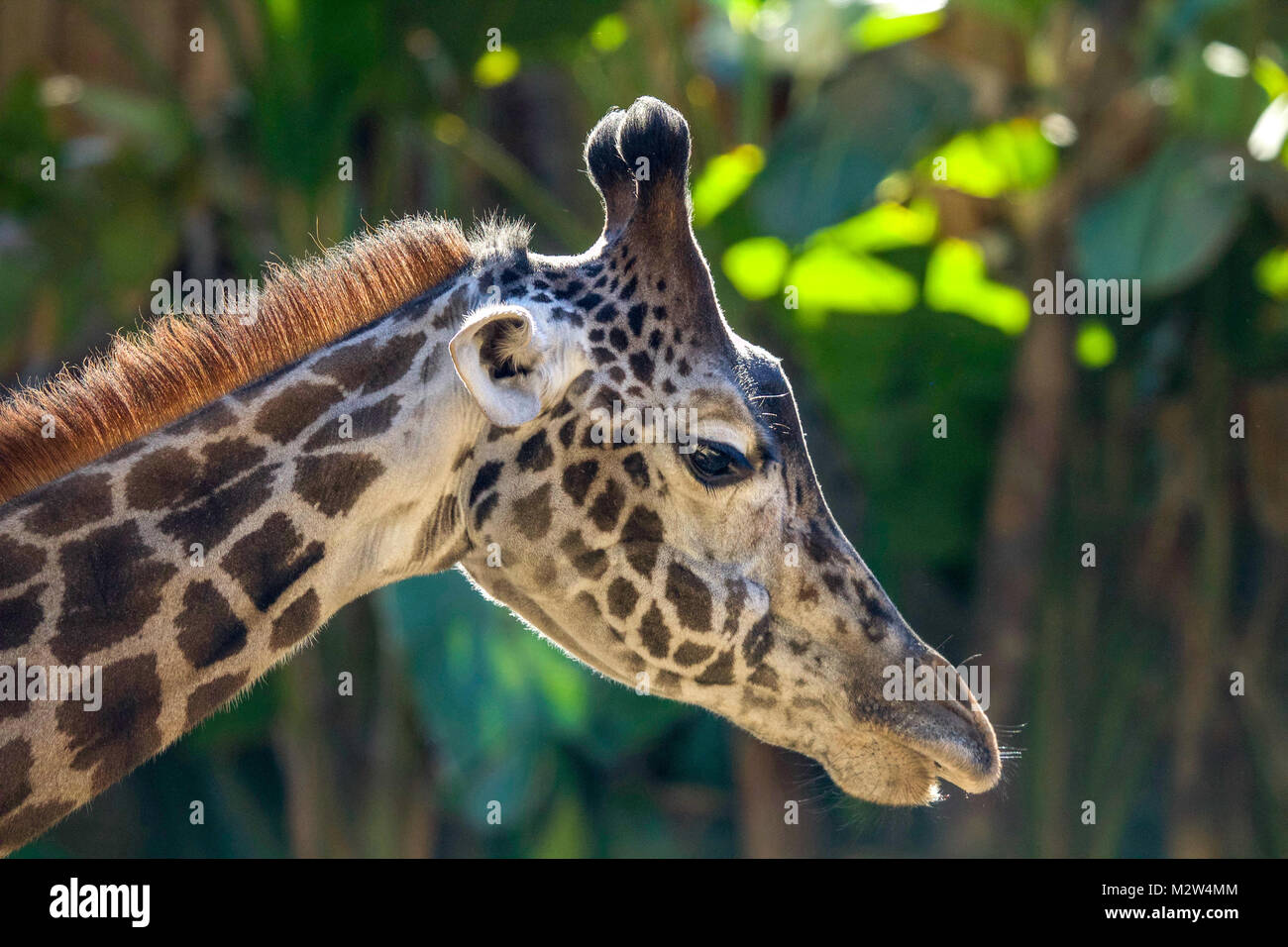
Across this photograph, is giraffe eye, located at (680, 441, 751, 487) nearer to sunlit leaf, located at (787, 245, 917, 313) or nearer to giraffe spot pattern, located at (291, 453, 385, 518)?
giraffe spot pattern, located at (291, 453, 385, 518)

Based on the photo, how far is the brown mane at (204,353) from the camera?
1950mm

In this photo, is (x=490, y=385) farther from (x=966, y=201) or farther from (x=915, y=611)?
(x=966, y=201)

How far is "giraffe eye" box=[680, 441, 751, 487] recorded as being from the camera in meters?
2.06

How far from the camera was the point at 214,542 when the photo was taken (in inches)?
75.8

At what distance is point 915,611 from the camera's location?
6172mm

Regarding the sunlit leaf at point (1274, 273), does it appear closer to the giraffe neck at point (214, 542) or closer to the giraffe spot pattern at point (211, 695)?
the giraffe neck at point (214, 542)

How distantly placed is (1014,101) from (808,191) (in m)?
1.40

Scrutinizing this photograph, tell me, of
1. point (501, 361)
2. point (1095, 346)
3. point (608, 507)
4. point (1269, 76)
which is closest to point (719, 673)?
point (608, 507)

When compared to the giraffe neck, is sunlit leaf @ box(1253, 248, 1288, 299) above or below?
above

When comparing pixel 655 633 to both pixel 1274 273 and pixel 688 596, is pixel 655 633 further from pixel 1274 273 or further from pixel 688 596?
pixel 1274 273

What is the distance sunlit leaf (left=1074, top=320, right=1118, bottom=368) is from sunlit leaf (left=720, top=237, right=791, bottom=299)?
1.33 m

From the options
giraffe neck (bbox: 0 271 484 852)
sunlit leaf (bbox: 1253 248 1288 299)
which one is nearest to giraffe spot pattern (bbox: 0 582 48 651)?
giraffe neck (bbox: 0 271 484 852)

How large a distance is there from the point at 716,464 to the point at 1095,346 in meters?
4.15
